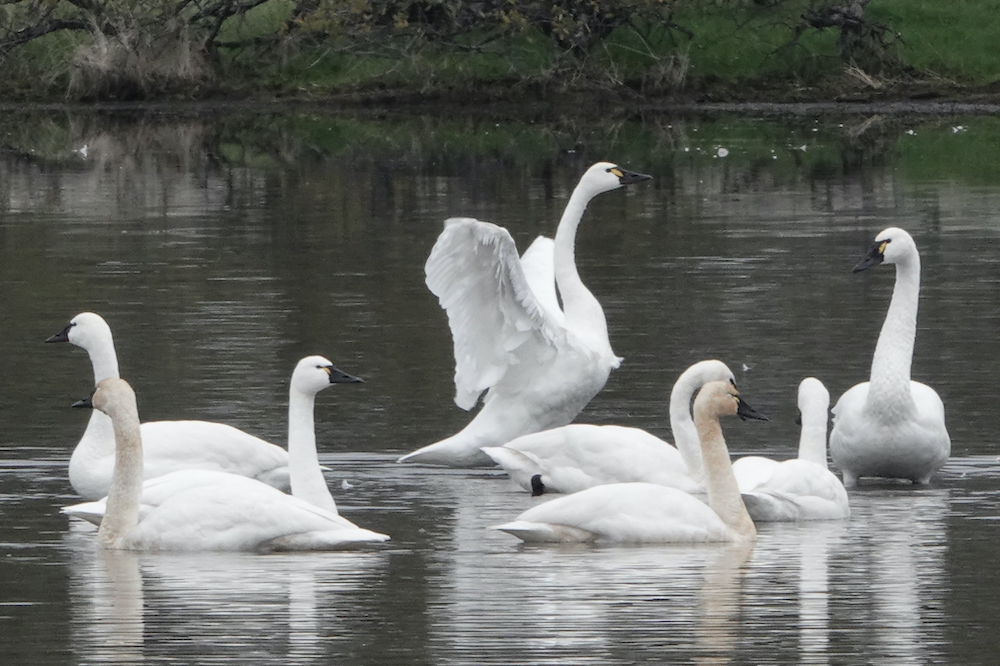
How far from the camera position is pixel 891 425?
9.45 metres

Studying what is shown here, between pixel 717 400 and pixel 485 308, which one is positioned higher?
pixel 485 308

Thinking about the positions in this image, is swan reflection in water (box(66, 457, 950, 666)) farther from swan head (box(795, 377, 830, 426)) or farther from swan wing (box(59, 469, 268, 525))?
swan head (box(795, 377, 830, 426))

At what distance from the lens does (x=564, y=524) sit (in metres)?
8.03

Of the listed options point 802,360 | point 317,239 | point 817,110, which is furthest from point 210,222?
point 817,110

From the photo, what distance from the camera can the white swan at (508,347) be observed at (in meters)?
10.1

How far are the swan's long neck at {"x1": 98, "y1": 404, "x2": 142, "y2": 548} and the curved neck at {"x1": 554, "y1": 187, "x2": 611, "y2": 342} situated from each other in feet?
9.48

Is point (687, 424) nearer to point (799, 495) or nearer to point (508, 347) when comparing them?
point (799, 495)

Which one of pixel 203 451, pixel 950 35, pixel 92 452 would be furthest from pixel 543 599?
pixel 950 35

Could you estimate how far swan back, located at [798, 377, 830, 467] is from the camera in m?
9.10

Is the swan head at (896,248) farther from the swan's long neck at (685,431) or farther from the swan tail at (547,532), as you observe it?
the swan tail at (547,532)

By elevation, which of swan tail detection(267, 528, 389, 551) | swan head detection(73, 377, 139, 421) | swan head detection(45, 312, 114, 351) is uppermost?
swan head detection(45, 312, 114, 351)

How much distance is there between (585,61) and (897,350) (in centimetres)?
2670

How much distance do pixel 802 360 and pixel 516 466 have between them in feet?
11.0

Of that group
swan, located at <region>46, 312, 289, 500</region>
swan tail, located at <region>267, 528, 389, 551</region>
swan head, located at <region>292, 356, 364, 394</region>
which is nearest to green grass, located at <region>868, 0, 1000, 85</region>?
swan, located at <region>46, 312, 289, 500</region>
